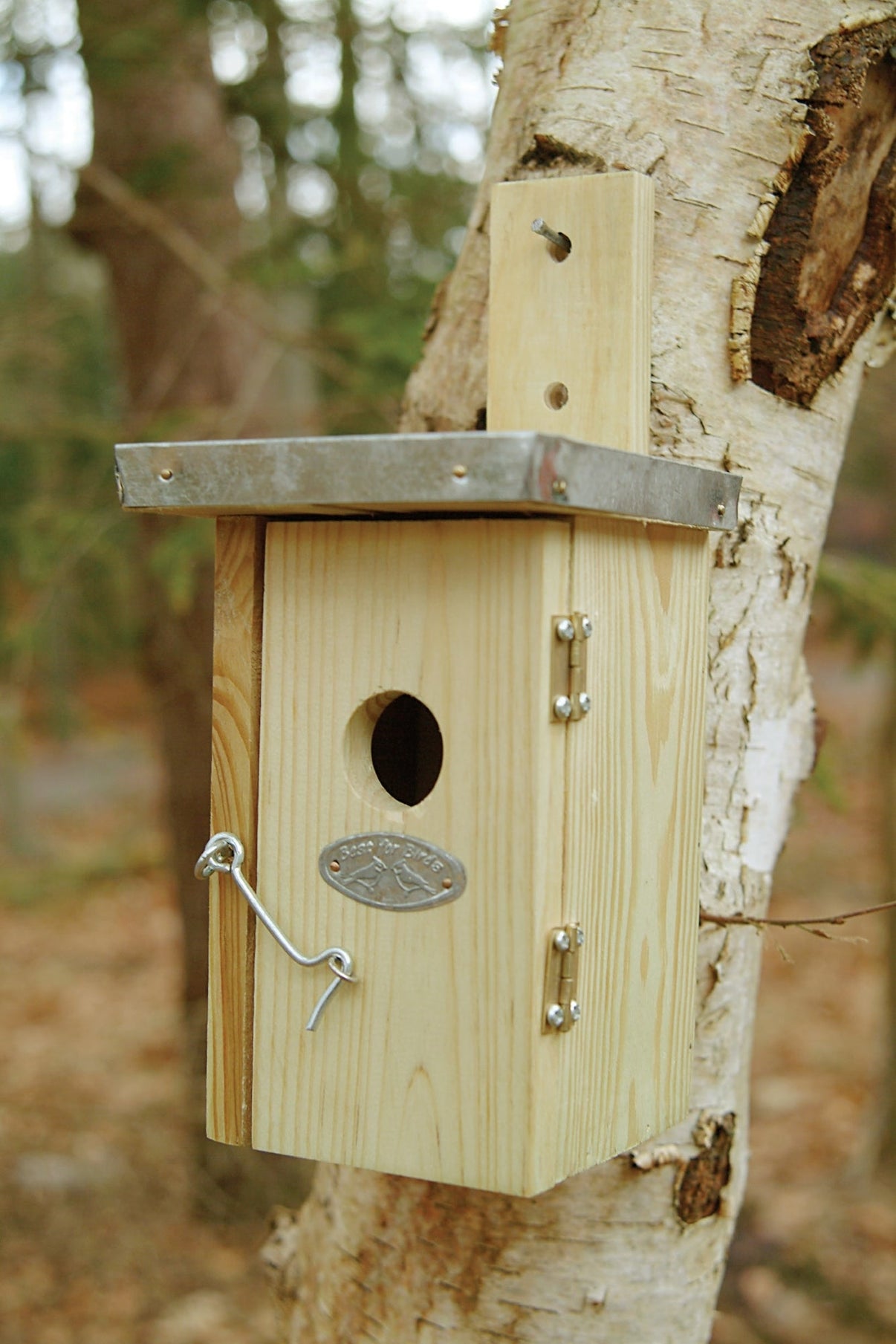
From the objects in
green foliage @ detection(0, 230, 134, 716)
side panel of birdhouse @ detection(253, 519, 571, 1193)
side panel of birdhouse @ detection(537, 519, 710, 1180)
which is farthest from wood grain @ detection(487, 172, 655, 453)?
green foliage @ detection(0, 230, 134, 716)

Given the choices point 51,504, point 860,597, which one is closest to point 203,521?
point 51,504

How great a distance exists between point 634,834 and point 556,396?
0.50 meters

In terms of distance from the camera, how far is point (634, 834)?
4.79 feet

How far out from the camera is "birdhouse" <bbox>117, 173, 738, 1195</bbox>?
1301mm

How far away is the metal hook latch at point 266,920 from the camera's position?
140 cm

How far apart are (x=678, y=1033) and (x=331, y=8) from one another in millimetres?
4189

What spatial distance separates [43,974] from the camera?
25.9ft

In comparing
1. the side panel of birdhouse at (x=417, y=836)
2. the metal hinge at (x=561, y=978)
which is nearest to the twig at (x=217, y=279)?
the side panel of birdhouse at (x=417, y=836)

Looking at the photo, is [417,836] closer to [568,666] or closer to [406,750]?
[568,666]

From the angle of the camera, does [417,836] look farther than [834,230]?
No

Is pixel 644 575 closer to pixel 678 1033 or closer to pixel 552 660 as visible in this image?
pixel 552 660

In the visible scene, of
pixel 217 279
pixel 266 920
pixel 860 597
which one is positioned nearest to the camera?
pixel 266 920

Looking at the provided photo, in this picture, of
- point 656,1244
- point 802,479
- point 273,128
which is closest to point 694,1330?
point 656,1244

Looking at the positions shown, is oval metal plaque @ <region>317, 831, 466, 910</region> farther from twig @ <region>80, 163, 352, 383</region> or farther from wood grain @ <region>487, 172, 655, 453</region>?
twig @ <region>80, 163, 352, 383</region>
